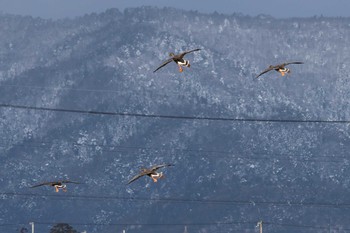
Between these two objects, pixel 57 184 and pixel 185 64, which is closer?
pixel 185 64

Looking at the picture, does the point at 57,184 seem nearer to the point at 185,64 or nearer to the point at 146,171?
the point at 146,171

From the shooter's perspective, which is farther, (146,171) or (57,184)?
(57,184)

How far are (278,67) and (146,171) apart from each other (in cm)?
933

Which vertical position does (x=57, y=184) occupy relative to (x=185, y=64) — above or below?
below

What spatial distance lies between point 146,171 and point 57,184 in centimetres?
769

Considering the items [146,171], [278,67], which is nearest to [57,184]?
[146,171]

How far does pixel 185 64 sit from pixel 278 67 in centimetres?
947

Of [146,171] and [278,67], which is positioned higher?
[278,67]

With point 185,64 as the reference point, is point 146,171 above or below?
below

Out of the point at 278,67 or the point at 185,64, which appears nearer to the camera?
the point at 185,64

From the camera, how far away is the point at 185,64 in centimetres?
6525

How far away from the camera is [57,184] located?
75250 mm

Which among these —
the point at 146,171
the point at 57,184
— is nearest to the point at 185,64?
the point at 146,171
